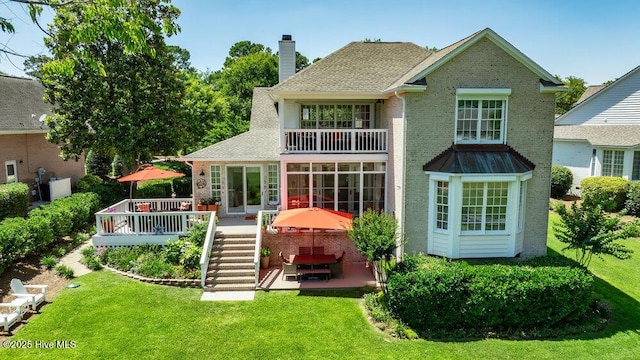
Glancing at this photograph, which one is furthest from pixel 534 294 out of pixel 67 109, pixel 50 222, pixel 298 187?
pixel 67 109

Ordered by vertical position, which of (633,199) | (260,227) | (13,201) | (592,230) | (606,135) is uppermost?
(606,135)

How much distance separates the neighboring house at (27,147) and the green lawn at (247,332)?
51.3 ft

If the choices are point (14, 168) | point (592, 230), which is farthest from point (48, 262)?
point (592, 230)

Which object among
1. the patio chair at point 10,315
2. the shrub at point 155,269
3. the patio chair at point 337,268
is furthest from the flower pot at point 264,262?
the patio chair at point 10,315

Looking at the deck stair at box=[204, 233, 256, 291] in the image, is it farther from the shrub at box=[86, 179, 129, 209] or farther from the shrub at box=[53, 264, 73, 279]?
the shrub at box=[86, 179, 129, 209]

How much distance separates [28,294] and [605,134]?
33.0 meters

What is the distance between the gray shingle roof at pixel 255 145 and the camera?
722 inches

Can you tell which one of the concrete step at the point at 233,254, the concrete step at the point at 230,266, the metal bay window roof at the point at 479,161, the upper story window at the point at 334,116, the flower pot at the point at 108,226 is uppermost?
the upper story window at the point at 334,116

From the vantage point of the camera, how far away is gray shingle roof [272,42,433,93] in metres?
16.8

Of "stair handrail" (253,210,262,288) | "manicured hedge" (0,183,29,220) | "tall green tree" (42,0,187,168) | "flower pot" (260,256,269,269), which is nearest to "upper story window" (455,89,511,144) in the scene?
"stair handrail" (253,210,262,288)

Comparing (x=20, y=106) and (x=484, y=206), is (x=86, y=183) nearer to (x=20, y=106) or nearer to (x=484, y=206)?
(x=20, y=106)

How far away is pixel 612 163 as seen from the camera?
2628 cm

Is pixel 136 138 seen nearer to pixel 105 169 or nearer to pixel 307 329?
pixel 105 169

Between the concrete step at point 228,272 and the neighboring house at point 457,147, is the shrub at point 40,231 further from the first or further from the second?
the neighboring house at point 457,147
